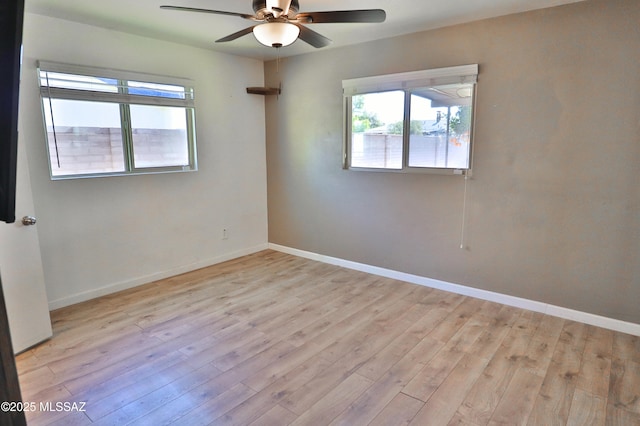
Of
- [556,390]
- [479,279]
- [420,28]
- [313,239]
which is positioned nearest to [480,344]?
[556,390]

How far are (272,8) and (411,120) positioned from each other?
77.3 inches

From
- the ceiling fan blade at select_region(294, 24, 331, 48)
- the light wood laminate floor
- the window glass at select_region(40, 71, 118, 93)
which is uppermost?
the ceiling fan blade at select_region(294, 24, 331, 48)

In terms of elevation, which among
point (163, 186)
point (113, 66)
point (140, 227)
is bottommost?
point (140, 227)

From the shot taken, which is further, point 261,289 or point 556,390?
point 261,289

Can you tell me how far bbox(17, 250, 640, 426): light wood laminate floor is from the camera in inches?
77.3

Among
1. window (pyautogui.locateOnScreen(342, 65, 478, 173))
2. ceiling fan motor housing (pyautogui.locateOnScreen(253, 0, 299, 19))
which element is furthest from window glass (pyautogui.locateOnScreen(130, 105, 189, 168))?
ceiling fan motor housing (pyautogui.locateOnScreen(253, 0, 299, 19))

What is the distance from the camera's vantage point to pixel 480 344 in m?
2.63

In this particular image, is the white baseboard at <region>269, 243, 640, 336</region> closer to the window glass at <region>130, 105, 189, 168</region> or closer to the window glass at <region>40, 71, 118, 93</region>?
the window glass at <region>130, 105, 189, 168</region>

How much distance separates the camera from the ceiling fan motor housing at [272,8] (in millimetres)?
2063

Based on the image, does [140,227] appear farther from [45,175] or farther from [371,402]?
[371,402]

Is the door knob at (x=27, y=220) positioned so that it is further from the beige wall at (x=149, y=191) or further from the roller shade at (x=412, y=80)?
the roller shade at (x=412, y=80)

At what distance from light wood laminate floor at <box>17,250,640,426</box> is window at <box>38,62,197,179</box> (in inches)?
52.2

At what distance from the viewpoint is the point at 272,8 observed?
2.10m

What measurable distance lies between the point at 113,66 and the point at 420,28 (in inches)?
115
